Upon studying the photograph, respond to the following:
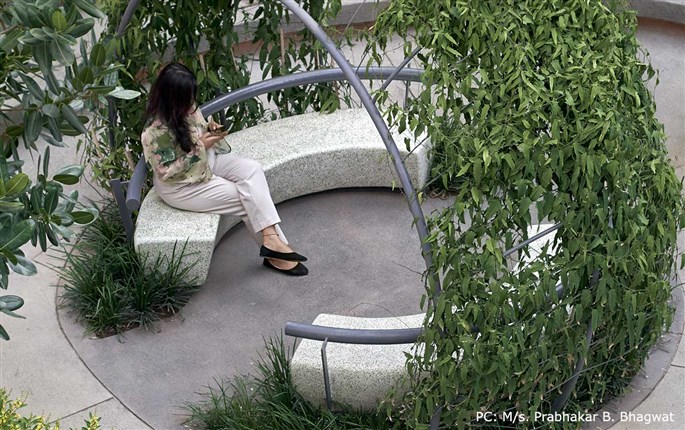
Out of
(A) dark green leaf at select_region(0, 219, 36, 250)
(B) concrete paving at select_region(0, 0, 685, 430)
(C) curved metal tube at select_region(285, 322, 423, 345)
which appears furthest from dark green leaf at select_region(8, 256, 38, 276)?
(B) concrete paving at select_region(0, 0, 685, 430)

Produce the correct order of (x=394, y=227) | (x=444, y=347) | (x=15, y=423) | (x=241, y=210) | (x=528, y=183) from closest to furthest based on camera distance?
(x=15, y=423) → (x=528, y=183) → (x=444, y=347) → (x=241, y=210) → (x=394, y=227)

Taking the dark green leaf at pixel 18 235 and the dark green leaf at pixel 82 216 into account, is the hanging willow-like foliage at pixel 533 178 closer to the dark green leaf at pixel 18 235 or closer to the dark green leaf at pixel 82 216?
the dark green leaf at pixel 82 216

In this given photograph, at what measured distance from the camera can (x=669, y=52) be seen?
9266 millimetres

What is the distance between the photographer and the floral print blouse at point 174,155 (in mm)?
6078

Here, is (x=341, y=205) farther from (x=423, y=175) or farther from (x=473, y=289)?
(x=473, y=289)

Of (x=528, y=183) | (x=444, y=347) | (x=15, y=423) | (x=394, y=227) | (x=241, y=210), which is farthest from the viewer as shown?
(x=394, y=227)

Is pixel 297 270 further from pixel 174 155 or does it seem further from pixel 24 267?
pixel 24 267

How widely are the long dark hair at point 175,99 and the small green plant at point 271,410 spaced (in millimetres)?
1411

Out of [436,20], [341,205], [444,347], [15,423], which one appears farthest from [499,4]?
[341,205]

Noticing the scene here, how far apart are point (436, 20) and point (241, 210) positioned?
248 centimetres

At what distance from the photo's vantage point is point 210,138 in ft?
20.6

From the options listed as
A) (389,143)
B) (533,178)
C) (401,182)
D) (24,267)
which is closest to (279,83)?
(389,143)

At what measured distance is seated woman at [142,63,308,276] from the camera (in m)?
6.00

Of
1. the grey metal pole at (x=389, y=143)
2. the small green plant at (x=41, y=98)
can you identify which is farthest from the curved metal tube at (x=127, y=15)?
the small green plant at (x=41, y=98)
